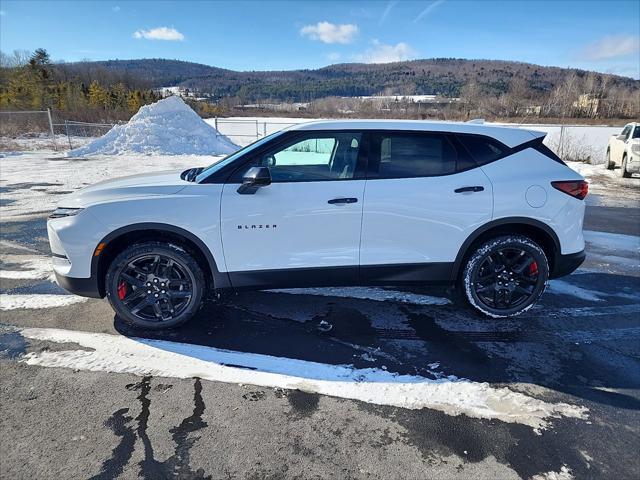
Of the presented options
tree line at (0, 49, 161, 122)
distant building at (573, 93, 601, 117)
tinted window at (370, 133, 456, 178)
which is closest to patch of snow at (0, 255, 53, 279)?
tinted window at (370, 133, 456, 178)

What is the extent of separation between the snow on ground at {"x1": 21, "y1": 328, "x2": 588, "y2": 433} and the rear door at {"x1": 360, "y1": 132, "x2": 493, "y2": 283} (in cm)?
102

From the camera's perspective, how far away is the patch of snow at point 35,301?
3.97 metres

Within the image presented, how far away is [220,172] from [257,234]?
25.1 inches

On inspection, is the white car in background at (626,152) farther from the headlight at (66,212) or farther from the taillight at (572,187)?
→ the headlight at (66,212)

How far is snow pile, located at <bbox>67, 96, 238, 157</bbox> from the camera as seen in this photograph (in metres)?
19.5

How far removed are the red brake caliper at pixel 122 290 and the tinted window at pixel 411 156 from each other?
7.84ft

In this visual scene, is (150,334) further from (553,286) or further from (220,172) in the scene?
(553,286)

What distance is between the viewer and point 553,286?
14.9 ft

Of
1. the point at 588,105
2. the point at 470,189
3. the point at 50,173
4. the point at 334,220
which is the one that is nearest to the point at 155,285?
the point at 334,220

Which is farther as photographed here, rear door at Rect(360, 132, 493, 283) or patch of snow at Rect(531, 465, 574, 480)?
rear door at Rect(360, 132, 493, 283)

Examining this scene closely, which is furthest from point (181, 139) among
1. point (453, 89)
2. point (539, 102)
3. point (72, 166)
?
point (453, 89)

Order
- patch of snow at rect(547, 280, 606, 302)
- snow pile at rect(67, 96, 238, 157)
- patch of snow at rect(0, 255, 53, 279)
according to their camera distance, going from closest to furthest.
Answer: patch of snow at rect(547, 280, 606, 302), patch of snow at rect(0, 255, 53, 279), snow pile at rect(67, 96, 238, 157)

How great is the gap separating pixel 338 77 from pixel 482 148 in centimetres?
19470

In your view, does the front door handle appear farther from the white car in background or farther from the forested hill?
the forested hill
